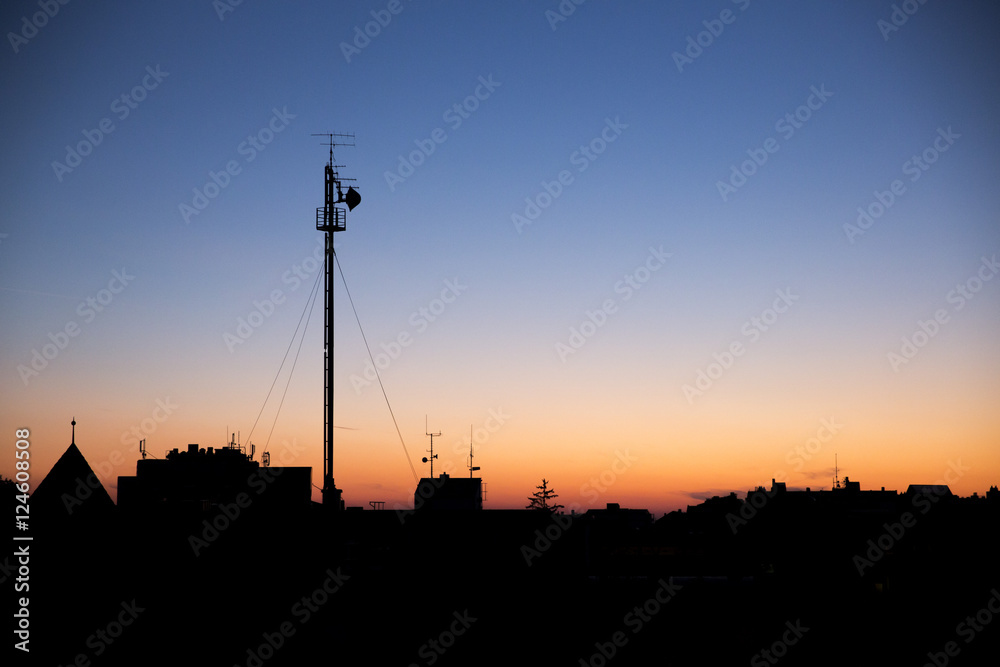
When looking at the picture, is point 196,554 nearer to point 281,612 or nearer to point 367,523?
point 281,612

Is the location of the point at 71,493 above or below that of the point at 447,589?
above

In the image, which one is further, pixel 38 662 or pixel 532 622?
pixel 532 622

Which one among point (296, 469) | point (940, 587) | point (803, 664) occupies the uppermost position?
point (296, 469)

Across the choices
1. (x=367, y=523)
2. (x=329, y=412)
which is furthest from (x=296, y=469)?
(x=329, y=412)

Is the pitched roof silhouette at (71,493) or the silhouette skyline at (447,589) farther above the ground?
the pitched roof silhouette at (71,493)

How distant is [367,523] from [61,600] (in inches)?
797

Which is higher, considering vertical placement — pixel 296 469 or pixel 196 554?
pixel 296 469

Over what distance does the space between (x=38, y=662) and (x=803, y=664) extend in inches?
1374

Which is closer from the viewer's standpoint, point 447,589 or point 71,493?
point 71,493

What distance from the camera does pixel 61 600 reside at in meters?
36.8

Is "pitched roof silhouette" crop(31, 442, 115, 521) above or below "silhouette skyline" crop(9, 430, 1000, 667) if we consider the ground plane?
above

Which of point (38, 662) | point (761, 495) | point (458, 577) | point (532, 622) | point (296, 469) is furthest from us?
point (761, 495)

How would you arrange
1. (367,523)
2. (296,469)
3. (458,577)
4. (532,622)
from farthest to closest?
(296,469)
(367,523)
(458,577)
(532,622)

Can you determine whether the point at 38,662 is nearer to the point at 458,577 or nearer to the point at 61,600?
the point at 61,600
